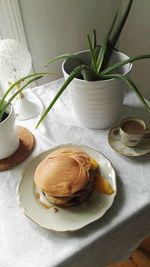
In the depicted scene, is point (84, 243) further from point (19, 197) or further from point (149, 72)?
point (149, 72)

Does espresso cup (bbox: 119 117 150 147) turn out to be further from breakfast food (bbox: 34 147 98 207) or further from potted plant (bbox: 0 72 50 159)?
potted plant (bbox: 0 72 50 159)

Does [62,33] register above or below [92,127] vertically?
above

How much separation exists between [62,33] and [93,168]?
0.46 m

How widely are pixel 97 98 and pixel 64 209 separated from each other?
9.4 inches

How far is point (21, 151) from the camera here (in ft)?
1.80

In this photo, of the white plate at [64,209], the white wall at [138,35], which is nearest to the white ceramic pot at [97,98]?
the white plate at [64,209]

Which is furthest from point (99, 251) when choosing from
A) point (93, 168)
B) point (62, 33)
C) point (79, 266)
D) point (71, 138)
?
point (62, 33)

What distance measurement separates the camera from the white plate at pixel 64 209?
15.9 inches

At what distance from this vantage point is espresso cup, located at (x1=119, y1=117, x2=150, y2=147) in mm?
490

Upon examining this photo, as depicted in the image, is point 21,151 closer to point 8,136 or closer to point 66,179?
point 8,136

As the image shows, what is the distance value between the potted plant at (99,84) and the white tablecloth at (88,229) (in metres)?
0.05

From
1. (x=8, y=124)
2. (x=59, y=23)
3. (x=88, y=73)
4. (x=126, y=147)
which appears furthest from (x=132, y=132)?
(x=59, y=23)

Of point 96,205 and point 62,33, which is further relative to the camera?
point 62,33

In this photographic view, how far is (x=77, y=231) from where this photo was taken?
40cm
